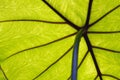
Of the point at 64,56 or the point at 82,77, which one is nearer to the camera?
the point at 64,56

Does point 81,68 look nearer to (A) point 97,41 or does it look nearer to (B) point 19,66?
(A) point 97,41

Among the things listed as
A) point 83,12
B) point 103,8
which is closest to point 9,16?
point 83,12

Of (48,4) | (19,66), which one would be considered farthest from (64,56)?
(48,4)

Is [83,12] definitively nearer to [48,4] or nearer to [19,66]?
[48,4]

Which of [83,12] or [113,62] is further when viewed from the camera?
[113,62]

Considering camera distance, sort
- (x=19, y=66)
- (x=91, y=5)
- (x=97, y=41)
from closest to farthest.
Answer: (x=91, y=5) → (x=97, y=41) → (x=19, y=66)

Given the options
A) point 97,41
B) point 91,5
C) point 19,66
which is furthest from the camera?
point 19,66
